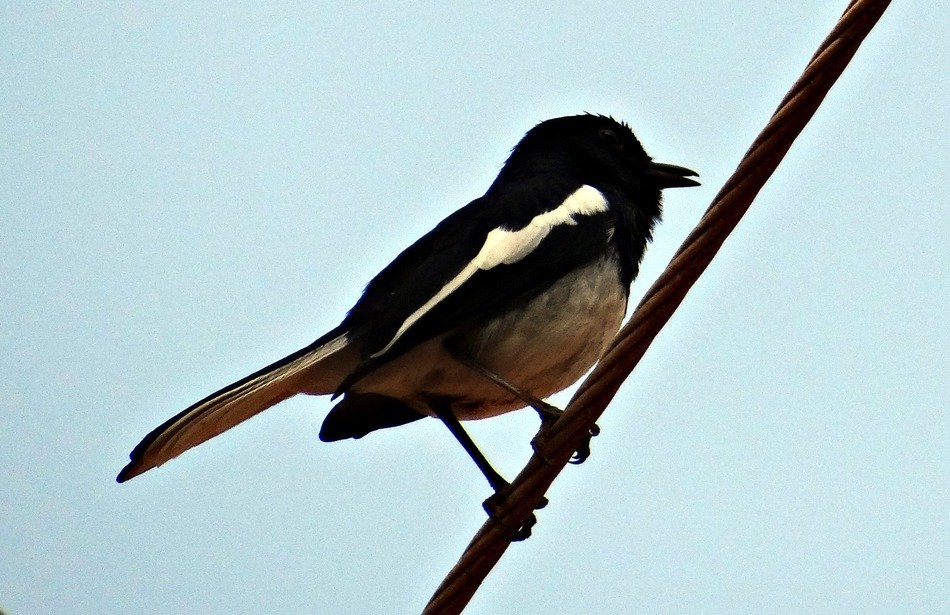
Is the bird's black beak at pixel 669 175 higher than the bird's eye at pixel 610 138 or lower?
lower

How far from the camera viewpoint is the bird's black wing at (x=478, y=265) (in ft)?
14.2

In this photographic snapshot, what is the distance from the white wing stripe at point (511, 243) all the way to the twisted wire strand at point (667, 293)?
3.32 feet

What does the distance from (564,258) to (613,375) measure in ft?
4.51

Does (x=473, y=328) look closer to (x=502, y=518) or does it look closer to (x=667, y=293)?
(x=502, y=518)

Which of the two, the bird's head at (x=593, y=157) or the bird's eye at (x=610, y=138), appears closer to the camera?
the bird's head at (x=593, y=157)

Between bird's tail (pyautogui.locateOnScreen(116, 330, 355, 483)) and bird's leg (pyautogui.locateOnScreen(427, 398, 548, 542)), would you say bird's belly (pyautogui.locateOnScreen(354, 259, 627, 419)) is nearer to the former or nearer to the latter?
bird's leg (pyautogui.locateOnScreen(427, 398, 548, 542))

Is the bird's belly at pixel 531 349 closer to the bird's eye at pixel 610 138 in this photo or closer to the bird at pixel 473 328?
the bird at pixel 473 328

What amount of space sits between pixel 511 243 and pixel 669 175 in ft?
4.13

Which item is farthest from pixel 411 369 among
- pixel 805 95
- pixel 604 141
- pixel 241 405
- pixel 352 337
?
pixel 805 95

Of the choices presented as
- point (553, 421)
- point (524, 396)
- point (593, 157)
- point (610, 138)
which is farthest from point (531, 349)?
point (610, 138)

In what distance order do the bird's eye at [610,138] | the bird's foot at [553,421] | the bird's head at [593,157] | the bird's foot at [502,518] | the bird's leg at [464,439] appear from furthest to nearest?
the bird's eye at [610,138] < the bird's head at [593,157] < the bird's leg at [464,439] < the bird's foot at [553,421] < the bird's foot at [502,518]

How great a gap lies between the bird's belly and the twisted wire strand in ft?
3.40

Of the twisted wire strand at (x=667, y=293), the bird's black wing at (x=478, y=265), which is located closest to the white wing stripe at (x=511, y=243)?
the bird's black wing at (x=478, y=265)

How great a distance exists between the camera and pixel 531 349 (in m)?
4.48
